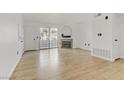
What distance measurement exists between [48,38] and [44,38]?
0.40 m

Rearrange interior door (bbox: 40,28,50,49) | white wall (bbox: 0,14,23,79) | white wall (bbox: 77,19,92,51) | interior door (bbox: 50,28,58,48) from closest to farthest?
1. white wall (bbox: 0,14,23,79)
2. white wall (bbox: 77,19,92,51)
3. interior door (bbox: 40,28,50,49)
4. interior door (bbox: 50,28,58,48)

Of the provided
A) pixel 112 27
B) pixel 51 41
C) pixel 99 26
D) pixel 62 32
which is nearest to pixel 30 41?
pixel 51 41

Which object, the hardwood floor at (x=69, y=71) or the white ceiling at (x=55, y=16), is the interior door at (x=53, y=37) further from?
the hardwood floor at (x=69, y=71)

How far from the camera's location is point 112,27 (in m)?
5.59

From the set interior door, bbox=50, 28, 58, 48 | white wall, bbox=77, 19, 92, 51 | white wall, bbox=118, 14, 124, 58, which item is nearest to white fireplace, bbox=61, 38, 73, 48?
interior door, bbox=50, 28, 58, 48

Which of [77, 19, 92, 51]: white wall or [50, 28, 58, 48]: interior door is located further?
[50, 28, 58, 48]: interior door

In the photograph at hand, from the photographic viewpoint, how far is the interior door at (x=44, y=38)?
35.2 feet

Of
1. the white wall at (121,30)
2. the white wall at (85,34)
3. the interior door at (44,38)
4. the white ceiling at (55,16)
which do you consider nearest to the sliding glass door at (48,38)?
the interior door at (44,38)

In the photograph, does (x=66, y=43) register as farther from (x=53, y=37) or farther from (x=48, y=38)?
(x=48, y=38)

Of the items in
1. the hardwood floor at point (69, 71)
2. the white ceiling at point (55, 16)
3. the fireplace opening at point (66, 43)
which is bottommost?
the hardwood floor at point (69, 71)

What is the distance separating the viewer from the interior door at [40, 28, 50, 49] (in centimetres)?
1074

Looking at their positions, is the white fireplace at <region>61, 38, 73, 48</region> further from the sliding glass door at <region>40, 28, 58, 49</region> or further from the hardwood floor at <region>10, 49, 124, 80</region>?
the hardwood floor at <region>10, 49, 124, 80</region>
